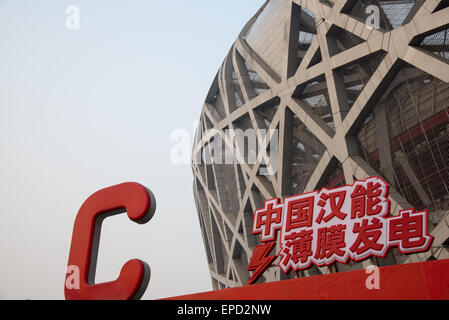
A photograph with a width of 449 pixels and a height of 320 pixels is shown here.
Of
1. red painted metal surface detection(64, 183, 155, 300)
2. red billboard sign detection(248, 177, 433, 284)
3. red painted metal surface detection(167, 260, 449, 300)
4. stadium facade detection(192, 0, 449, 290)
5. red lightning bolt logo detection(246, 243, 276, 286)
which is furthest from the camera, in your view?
stadium facade detection(192, 0, 449, 290)

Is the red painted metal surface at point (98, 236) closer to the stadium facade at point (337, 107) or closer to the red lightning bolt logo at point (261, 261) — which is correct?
the stadium facade at point (337, 107)

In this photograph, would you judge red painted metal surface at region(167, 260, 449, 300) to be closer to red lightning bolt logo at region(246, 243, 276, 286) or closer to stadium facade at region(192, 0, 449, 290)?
stadium facade at region(192, 0, 449, 290)

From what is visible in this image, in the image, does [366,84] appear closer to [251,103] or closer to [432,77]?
[432,77]

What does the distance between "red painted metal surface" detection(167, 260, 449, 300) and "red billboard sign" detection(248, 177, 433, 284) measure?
3527 millimetres

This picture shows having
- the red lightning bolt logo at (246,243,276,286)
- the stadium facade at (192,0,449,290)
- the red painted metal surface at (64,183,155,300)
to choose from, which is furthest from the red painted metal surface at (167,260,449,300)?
the red lightning bolt logo at (246,243,276,286)

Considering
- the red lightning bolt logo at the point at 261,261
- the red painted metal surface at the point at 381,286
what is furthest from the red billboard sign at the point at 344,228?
the red painted metal surface at the point at 381,286

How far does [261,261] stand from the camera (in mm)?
14586

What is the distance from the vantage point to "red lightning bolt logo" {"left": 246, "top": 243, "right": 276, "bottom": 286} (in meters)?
14.5

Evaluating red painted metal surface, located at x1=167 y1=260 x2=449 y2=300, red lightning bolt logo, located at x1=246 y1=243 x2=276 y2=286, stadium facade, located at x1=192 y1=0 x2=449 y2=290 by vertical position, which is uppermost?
stadium facade, located at x1=192 y1=0 x2=449 y2=290

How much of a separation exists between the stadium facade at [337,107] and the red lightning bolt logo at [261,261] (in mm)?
1201

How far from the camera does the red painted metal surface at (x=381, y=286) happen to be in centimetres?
760

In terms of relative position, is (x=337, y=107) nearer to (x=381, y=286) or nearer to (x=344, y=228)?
(x=344, y=228)
